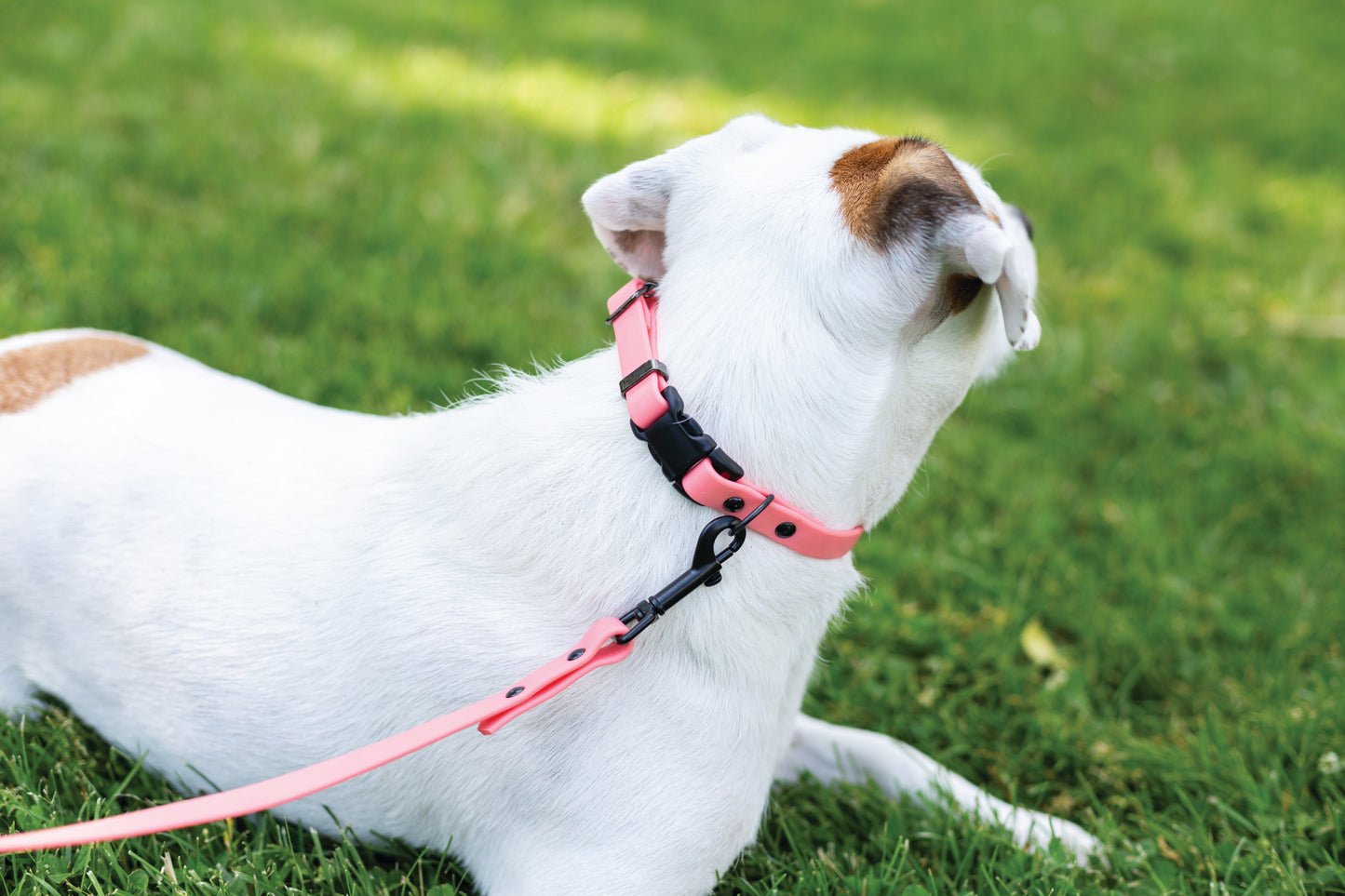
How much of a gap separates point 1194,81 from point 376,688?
23.2ft

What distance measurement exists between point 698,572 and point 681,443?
202mm

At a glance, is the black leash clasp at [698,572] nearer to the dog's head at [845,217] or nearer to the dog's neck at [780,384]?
the dog's neck at [780,384]

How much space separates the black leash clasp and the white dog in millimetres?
52

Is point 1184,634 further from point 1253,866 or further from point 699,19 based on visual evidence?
point 699,19

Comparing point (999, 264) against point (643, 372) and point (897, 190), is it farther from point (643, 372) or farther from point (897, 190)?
point (643, 372)

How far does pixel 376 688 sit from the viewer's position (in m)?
1.81

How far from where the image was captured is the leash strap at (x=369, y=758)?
4.93ft

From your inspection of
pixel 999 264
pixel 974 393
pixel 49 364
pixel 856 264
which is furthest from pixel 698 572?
pixel 974 393

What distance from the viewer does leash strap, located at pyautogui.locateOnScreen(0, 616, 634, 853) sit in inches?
59.2

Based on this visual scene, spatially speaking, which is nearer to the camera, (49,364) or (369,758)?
(369,758)

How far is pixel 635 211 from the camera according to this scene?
182 cm

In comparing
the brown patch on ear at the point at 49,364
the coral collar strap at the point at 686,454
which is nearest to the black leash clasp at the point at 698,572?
the coral collar strap at the point at 686,454

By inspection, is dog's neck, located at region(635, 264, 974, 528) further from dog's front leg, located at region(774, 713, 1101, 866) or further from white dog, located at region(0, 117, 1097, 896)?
dog's front leg, located at region(774, 713, 1101, 866)

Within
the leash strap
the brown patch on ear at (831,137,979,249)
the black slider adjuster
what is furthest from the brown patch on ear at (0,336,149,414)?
the brown patch on ear at (831,137,979,249)
